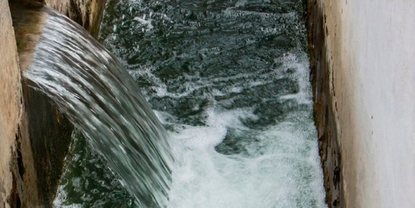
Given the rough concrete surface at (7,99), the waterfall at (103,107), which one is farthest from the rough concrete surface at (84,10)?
the rough concrete surface at (7,99)

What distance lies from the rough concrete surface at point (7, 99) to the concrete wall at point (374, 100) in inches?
55.6

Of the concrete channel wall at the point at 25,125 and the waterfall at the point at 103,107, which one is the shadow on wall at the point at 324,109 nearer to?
the waterfall at the point at 103,107

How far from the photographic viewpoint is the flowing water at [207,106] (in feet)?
12.8

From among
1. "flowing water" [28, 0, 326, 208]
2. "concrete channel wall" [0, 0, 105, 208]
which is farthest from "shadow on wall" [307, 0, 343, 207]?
"concrete channel wall" [0, 0, 105, 208]

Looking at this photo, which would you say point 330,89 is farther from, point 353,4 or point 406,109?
point 406,109

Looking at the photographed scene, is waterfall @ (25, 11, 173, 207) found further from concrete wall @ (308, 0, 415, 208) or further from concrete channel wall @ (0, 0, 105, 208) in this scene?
concrete wall @ (308, 0, 415, 208)

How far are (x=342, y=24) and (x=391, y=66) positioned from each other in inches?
54.9

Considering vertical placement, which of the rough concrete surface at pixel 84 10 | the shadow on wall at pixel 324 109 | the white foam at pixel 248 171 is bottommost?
the white foam at pixel 248 171

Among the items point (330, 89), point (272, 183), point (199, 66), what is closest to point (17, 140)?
point (272, 183)

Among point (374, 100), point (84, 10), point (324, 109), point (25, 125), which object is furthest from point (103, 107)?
point (374, 100)

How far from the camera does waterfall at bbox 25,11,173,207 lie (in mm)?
3717

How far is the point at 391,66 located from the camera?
229cm

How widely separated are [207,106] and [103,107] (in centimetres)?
107

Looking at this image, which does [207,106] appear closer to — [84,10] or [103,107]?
[103,107]
